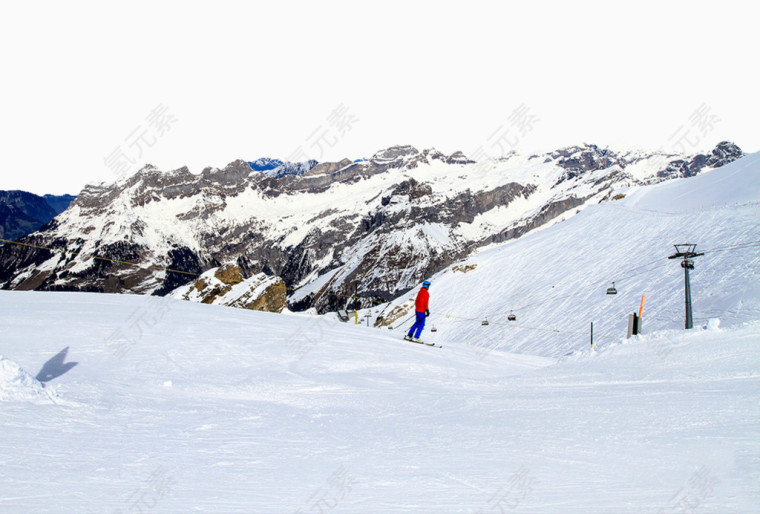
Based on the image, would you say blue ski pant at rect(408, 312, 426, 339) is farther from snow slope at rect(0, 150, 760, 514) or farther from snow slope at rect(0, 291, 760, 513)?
snow slope at rect(0, 291, 760, 513)

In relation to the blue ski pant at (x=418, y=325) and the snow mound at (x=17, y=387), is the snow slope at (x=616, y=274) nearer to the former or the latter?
the blue ski pant at (x=418, y=325)

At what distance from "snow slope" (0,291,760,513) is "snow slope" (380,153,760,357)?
11.7 m

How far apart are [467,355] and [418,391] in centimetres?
684

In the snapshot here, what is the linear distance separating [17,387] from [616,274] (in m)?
38.4

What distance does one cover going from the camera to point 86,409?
7.30 meters

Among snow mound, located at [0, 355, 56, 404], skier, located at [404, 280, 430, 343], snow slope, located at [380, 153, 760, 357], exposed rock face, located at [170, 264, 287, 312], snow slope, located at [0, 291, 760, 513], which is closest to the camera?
snow slope, located at [0, 291, 760, 513]

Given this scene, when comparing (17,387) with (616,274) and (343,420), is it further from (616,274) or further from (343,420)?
(616,274)

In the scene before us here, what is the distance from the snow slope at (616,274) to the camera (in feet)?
99.6

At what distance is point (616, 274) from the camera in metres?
38.5

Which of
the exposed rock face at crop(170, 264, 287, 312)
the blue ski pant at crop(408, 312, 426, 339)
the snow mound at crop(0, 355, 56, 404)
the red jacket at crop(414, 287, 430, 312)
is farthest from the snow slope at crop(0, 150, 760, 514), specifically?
the exposed rock face at crop(170, 264, 287, 312)

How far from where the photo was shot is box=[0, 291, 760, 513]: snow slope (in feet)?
14.1

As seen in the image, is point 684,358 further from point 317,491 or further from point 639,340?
point 317,491

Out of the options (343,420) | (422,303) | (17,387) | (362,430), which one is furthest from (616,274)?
(17,387)

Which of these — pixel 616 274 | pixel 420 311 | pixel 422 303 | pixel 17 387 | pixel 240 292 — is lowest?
pixel 240 292
